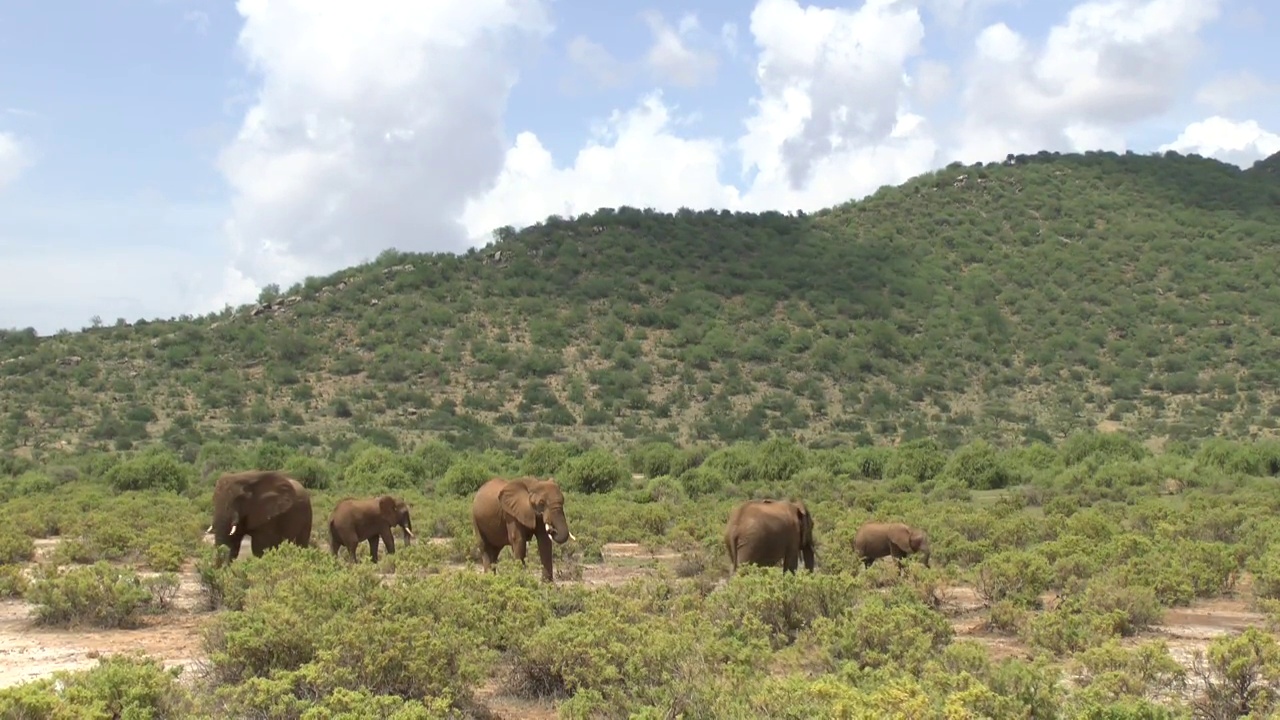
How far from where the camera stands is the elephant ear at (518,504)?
522 inches

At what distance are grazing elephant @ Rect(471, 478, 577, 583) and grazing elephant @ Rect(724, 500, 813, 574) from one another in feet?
6.77

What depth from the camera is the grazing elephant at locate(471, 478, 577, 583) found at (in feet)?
43.2

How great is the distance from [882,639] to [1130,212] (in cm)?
6960

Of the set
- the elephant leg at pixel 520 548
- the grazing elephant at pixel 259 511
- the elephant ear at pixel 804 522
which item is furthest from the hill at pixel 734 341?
the elephant ear at pixel 804 522

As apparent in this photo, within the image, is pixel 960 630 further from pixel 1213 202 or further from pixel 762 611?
pixel 1213 202

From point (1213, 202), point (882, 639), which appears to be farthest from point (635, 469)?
point (1213, 202)

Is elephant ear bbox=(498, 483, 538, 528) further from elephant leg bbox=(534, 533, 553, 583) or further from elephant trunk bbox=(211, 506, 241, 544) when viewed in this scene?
elephant trunk bbox=(211, 506, 241, 544)

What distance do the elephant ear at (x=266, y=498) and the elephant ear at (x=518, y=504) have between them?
8.82ft

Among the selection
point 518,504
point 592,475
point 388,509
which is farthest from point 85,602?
point 592,475

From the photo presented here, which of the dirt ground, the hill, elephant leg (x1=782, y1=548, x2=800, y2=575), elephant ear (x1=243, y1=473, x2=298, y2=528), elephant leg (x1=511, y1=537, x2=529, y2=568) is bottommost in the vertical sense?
the dirt ground

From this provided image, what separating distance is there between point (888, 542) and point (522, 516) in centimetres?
540

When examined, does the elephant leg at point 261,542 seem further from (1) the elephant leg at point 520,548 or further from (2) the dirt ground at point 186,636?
(1) the elephant leg at point 520,548

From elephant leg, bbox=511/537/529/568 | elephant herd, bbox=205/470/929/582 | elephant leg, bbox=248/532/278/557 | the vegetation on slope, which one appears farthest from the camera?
elephant leg, bbox=248/532/278/557

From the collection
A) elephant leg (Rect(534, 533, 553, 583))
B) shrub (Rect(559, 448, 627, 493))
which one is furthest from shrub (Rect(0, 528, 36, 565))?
shrub (Rect(559, 448, 627, 493))
